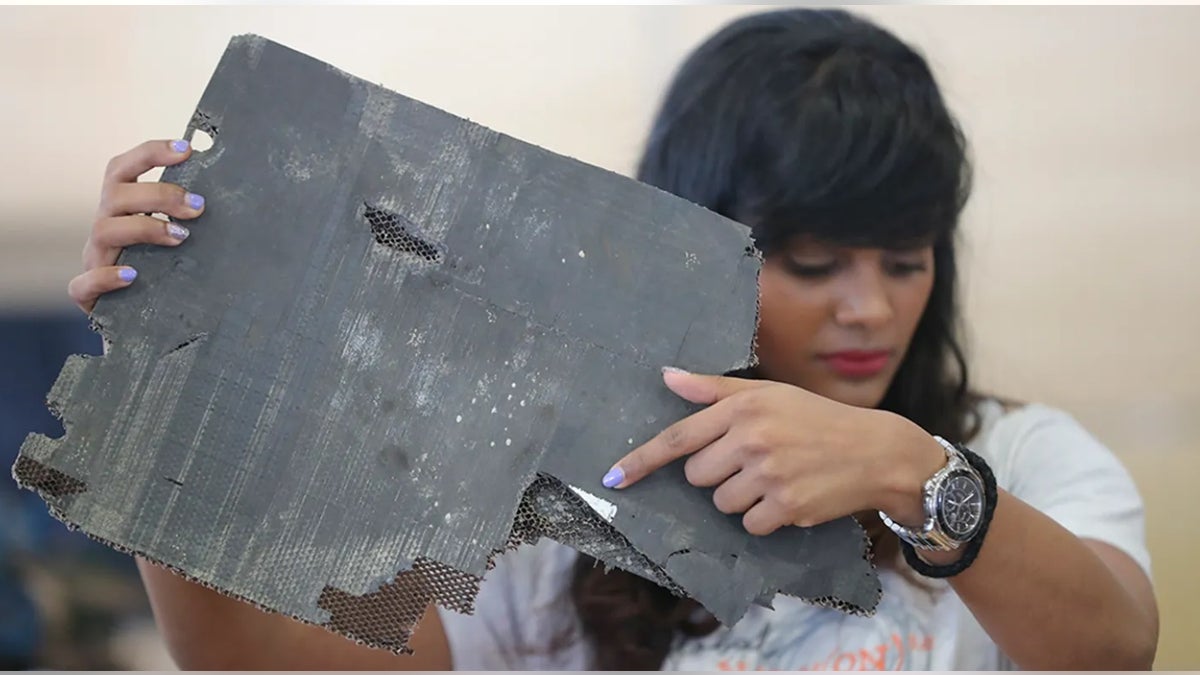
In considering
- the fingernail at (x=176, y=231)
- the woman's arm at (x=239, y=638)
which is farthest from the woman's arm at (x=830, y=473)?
the woman's arm at (x=239, y=638)

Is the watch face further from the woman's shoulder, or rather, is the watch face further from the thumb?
the woman's shoulder

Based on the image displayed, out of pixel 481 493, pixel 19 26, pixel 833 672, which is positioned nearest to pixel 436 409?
pixel 481 493

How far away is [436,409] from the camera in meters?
0.72

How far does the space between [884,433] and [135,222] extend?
544 mm

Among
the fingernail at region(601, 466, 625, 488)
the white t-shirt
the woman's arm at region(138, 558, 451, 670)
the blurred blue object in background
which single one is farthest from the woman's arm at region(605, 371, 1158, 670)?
the blurred blue object in background

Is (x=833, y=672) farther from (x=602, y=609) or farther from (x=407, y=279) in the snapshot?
(x=407, y=279)

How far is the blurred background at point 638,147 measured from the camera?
4.35 feet

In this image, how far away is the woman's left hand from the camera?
70cm

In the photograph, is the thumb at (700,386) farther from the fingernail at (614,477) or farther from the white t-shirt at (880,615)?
the white t-shirt at (880,615)

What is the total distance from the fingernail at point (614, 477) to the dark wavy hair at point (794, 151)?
372 millimetres

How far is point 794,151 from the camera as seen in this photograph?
0.97m

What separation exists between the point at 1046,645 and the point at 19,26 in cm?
137

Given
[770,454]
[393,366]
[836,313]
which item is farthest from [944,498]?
[393,366]

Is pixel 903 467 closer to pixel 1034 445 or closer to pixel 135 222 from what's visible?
pixel 1034 445
